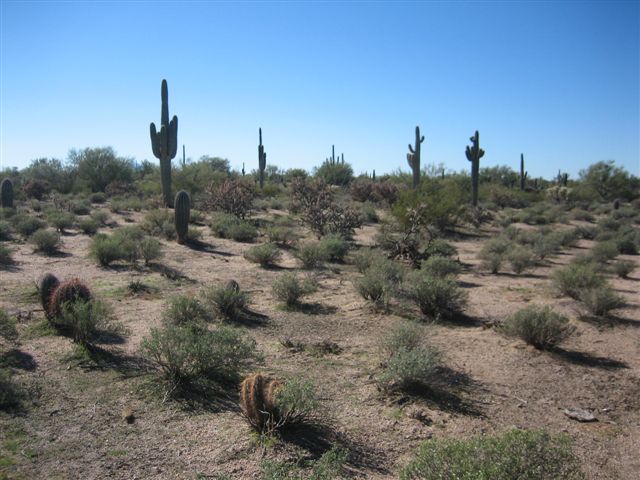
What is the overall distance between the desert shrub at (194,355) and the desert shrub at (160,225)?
12.0 m

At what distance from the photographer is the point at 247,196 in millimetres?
24188

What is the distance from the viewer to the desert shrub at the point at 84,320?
7.26 m

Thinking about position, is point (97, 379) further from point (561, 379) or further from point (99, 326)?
point (561, 379)

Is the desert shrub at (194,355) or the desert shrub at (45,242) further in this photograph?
the desert shrub at (45,242)

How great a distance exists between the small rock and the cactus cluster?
3.26 metres

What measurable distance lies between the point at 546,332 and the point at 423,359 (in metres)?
2.69

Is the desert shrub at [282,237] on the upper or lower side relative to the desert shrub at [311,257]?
upper

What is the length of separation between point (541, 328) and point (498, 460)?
4.80 meters

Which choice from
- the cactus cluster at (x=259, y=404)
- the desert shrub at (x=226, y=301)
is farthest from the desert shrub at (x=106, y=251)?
the cactus cluster at (x=259, y=404)

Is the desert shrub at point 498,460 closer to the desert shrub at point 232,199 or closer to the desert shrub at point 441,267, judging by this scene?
the desert shrub at point 441,267

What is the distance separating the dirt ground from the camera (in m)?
4.70

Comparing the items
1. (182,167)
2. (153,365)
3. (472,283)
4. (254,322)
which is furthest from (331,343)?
(182,167)

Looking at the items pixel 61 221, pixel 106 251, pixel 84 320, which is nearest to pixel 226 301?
pixel 84 320

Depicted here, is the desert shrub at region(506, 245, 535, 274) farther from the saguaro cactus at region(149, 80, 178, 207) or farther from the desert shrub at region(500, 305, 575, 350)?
the saguaro cactus at region(149, 80, 178, 207)
